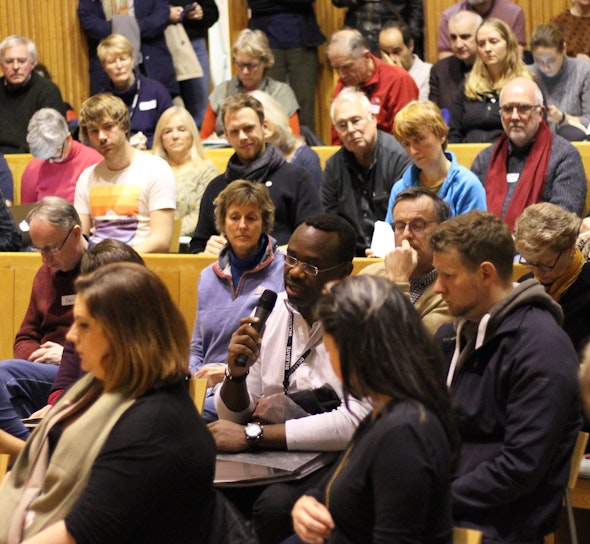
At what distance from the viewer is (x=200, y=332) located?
3.64 metres

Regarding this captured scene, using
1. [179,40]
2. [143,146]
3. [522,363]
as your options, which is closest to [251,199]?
[522,363]

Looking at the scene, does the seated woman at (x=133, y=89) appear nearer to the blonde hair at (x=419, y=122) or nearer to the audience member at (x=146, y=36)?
the audience member at (x=146, y=36)

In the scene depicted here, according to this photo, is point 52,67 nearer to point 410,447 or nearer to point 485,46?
point 485,46

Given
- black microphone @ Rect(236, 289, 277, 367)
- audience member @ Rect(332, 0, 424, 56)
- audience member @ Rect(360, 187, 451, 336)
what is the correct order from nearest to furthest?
black microphone @ Rect(236, 289, 277, 367)
audience member @ Rect(360, 187, 451, 336)
audience member @ Rect(332, 0, 424, 56)

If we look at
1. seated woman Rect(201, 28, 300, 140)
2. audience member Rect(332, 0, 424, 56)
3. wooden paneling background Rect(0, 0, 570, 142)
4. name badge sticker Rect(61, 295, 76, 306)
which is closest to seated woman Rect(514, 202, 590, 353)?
name badge sticker Rect(61, 295, 76, 306)

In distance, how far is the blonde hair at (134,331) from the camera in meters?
2.02

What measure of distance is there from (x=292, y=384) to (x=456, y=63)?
3567 millimetres

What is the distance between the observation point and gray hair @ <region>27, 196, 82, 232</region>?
3717mm

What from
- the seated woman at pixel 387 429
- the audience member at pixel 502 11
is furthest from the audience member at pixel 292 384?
the audience member at pixel 502 11

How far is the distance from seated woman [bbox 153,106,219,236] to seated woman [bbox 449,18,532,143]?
1.32 metres

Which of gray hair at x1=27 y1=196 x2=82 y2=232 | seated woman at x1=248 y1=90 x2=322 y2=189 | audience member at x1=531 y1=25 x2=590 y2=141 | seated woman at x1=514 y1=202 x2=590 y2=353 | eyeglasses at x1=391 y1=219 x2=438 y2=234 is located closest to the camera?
seated woman at x1=514 y1=202 x2=590 y2=353

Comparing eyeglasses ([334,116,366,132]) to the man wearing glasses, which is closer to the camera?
the man wearing glasses

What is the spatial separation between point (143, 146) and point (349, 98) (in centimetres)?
188

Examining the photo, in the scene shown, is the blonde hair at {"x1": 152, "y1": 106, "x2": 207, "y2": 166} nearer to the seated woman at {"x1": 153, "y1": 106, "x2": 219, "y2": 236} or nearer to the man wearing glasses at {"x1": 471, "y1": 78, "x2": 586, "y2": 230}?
the seated woman at {"x1": 153, "y1": 106, "x2": 219, "y2": 236}
